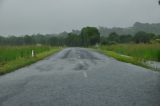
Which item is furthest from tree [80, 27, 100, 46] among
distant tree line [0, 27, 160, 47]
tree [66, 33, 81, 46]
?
tree [66, 33, 81, 46]

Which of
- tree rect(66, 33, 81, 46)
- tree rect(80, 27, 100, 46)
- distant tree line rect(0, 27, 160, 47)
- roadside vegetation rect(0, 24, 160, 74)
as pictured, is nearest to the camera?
roadside vegetation rect(0, 24, 160, 74)

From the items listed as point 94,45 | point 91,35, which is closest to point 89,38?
point 91,35

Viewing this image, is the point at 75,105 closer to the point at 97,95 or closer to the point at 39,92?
the point at 97,95

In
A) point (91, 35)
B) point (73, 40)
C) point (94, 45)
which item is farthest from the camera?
point (73, 40)

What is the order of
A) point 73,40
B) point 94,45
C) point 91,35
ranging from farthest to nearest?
1. point 73,40
2. point 91,35
3. point 94,45

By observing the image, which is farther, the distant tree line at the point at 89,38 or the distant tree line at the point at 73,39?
the distant tree line at the point at 73,39

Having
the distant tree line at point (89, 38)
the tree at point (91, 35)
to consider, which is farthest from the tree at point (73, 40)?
the tree at point (91, 35)

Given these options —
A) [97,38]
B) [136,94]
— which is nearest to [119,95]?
[136,94]

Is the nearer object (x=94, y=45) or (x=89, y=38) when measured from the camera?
(x=94, y=45)

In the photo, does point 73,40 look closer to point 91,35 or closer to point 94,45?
point 91,35

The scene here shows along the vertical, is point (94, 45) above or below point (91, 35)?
below

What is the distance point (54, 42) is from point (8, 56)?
14835 cm

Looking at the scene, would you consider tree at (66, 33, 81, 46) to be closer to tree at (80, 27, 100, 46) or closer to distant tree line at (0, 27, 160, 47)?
distant tree line at (0, 27, 160, 47)

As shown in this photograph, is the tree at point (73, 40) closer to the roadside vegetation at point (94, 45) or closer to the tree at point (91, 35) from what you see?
the roadside vegetation at point (94, 45)
